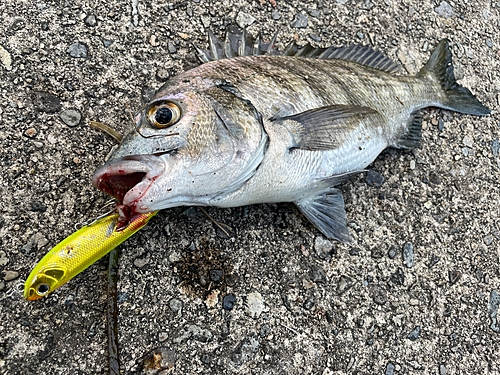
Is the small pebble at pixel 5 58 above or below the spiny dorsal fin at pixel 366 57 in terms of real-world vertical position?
above

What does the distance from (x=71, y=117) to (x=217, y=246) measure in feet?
4.00

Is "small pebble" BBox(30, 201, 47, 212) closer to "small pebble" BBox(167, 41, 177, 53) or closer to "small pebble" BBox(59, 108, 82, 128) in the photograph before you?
"small pebble" BBox(59, 108, 82, 128)

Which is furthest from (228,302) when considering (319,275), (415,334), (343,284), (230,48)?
(230,48)

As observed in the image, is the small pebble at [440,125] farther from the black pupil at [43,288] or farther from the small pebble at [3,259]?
the small pebble at [3,259]

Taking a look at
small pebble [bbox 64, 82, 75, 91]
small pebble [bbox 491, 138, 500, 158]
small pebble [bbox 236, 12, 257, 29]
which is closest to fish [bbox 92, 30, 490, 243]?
small pebble [bbox 236, 12, 257, 29]

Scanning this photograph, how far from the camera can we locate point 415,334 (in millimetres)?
2363

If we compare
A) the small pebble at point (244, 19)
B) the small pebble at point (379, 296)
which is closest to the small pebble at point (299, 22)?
the small pebble at point (244, 19)

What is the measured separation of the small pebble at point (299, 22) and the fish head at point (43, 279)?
2473mm

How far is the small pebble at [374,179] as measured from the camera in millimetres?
2598

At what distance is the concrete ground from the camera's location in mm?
1876

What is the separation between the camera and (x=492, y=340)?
2596mm

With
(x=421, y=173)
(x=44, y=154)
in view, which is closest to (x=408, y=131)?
(x=421, y=173)

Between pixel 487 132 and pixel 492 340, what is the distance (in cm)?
182

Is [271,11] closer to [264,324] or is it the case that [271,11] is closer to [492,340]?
[264,324]
